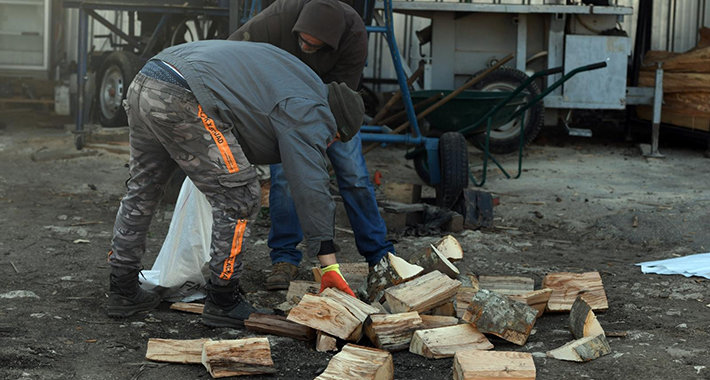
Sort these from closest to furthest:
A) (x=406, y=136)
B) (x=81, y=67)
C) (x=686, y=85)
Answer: (x=406, y=136), (x=81, y=67), (x=686, y=85)

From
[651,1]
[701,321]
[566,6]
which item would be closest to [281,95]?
[701,321]

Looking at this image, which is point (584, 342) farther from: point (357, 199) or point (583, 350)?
point (357, 199)

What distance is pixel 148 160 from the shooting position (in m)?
2.99

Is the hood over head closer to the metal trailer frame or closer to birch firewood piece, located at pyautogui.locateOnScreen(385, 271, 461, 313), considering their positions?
birch firewood piece, located at pyautogui.locateOnScreen(385, 271, 461, 313)

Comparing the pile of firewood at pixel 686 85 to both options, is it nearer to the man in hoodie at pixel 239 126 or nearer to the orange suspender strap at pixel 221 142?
the man in hoodie at pixel 239 126

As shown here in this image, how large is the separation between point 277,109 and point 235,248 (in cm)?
57

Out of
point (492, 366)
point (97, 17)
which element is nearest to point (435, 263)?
point (492, 366)

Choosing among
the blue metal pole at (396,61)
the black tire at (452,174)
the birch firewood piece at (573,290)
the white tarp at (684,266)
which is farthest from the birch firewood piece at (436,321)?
the blue metal pole at (396,61)

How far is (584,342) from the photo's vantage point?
8.75ft

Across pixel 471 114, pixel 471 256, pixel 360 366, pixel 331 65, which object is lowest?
pixel 471 256

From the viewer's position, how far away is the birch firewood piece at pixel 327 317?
9.25 feet

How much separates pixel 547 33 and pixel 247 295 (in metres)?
5.97

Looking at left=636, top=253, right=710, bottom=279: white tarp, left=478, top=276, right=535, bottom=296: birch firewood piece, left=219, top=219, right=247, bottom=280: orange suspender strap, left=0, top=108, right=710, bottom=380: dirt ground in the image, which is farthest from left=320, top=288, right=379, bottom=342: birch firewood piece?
left=636, top=253, right=710, bottom=279: white tarp

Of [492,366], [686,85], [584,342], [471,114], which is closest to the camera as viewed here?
[492,366]
